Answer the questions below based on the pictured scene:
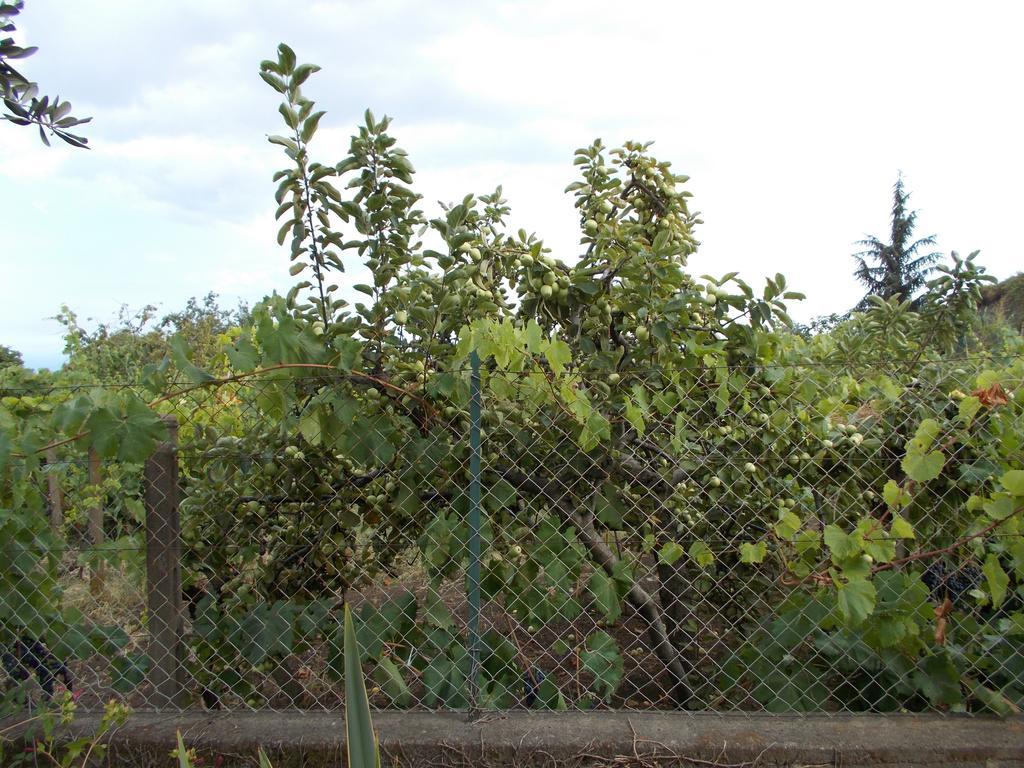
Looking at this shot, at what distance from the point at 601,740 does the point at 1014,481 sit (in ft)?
5.19

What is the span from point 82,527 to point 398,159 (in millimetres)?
2589

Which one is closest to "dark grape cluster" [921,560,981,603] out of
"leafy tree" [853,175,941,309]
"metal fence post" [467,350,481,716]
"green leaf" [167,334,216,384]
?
"metal fence post" [467,350,481,716]

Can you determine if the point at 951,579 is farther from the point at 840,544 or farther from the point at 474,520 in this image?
the point at 474,520

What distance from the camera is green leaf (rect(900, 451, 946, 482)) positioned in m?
2.47

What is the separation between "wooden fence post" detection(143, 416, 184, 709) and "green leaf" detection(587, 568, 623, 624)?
152cm

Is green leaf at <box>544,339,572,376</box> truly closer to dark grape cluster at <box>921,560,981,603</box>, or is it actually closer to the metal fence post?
the metal fence post

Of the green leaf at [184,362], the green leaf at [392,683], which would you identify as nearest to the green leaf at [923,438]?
the green leaf at [392,683]

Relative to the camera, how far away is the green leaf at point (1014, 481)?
2408mm

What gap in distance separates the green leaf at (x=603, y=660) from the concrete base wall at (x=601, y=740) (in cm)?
11

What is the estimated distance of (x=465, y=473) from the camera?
8.81ft

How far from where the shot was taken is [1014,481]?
7.91 ft

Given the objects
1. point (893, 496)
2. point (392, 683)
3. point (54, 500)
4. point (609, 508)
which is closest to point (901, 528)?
point (893, 496)

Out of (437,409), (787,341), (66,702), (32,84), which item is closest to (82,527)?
(66,702)

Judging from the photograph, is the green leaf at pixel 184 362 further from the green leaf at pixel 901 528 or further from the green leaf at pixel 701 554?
the green leaf at pixel 901 528
